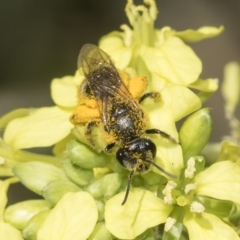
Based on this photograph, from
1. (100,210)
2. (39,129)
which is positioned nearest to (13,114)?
(39,129)

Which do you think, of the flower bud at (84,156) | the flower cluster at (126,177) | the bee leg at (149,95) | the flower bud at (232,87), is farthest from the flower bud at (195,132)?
the flower bud at (232,87)

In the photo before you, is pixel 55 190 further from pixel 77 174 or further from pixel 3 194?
pixel 3 194

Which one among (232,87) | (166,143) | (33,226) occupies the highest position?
(166,143)

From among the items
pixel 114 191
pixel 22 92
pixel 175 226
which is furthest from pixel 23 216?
pixel 22 92

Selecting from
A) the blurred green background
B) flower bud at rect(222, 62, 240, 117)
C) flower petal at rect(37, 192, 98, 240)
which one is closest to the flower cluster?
flower petal at rect(37, 192, 98, 240)

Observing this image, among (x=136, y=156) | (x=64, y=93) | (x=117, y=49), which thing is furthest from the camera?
(x=117, y=49)

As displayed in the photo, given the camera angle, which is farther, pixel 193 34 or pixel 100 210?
pixel 193 34

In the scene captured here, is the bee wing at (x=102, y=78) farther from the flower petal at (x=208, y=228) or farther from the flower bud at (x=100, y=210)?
the flower petal at (x=208, y=228)

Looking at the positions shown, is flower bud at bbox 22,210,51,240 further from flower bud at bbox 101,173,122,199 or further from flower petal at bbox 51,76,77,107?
flower petal at bbox 51,76,77,107
